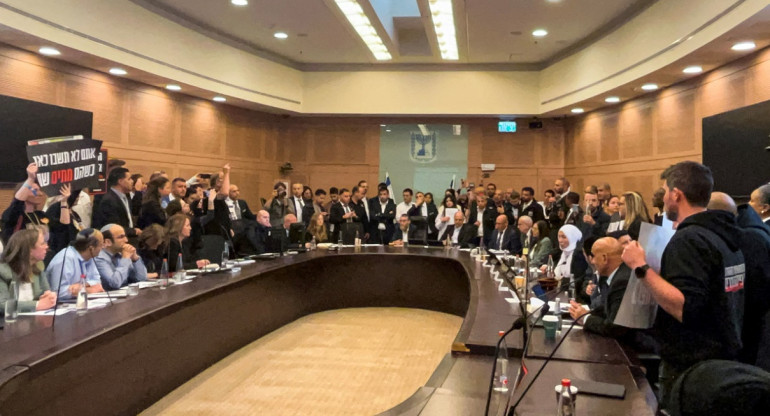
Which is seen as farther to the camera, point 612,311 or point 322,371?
point 322,371

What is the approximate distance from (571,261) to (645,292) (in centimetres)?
284

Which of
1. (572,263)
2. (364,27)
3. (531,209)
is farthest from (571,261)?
(364,27)

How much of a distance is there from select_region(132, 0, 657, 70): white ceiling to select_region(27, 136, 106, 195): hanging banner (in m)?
3.37

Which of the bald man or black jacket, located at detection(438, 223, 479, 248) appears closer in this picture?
the bald man

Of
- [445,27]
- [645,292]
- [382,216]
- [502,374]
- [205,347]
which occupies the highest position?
[445,27]

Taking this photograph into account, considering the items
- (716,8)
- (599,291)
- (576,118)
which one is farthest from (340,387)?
(576,118)

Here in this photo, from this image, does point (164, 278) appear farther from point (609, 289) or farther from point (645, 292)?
point (645, 292)

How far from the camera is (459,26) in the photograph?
24.3 feet

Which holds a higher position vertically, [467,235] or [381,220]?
[381,220]

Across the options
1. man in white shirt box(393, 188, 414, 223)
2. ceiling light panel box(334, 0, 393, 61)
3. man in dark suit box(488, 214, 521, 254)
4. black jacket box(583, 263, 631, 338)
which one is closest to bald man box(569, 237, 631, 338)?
black jacket box(583, 263, 631, 338)

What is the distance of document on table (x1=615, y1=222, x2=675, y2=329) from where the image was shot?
1.76 m

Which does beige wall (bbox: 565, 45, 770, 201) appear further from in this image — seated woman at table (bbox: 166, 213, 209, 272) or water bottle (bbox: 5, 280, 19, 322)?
water bottle (bbox: 5, 280, 19, 322)

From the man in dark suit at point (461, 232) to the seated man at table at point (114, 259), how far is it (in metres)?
4.49

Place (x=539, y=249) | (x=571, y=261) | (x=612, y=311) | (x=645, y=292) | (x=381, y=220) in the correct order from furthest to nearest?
(x=381, y=220) → (x=539, y=249) → (x=571, y=261) → (x=612, y=311) → (x=645, y=292)
